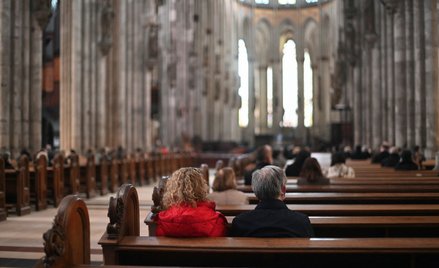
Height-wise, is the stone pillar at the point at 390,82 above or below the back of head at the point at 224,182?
above

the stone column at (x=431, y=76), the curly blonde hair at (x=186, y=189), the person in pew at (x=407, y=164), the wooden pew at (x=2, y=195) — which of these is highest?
the stone column at (x=431, y=76)

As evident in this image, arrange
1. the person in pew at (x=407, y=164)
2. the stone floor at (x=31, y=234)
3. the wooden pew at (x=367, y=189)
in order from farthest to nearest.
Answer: the person in pew at (x=407, y=164), the wooden pew at (x=367, y=189), the stone floor at (x=31, y=234)

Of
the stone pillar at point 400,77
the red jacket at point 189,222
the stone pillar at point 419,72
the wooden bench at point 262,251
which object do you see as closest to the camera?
the wooden bench at point 262,251

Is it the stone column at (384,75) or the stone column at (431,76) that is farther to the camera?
the stone column at (384,75)

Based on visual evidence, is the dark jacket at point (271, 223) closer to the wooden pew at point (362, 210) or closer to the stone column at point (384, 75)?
the wooden pew at point (362, 210)

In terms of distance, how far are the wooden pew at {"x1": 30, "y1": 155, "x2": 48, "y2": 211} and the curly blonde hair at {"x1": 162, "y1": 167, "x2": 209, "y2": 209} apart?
26.2 ft

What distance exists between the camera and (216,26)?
152 ft

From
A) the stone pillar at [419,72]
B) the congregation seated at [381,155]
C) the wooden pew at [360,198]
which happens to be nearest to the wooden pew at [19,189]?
the wooden pew at [360,198]

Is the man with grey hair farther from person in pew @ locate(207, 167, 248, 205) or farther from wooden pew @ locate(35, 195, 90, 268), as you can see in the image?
person in pew @ locate(207, 167, 248, 205)

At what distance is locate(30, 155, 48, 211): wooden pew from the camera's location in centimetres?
1121

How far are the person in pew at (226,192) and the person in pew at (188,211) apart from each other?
2103 millimetres

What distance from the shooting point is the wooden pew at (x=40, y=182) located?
1121 centimetres

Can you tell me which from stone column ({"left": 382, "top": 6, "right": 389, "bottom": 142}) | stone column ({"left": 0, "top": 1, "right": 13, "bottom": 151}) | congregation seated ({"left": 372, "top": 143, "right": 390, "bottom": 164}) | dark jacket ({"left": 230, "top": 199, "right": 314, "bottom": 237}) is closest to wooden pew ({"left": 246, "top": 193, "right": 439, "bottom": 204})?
dark jacket ({"left": 230, "top": 199, "right": 314, "bottom": 237})

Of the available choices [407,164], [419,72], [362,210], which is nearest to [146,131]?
[419,72]
